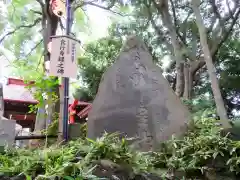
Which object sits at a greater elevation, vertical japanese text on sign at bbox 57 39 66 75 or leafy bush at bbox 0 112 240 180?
vertical japanese text on sign at bbox 57 39 66 75

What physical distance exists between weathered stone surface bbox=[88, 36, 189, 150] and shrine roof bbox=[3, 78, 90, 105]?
7.59 m

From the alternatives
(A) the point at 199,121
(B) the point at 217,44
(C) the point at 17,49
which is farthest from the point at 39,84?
(C) the point at 17,49

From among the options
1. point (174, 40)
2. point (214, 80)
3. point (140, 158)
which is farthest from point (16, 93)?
point (140, 158)

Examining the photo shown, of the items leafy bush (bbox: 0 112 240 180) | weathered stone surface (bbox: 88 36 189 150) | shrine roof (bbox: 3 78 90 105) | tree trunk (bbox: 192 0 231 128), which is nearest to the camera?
leafy bush (bbox: 0 112 240 180)

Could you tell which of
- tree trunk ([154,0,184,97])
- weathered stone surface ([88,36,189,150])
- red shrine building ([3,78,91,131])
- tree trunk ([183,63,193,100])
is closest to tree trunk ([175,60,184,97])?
tree trunk ([154,0,184,97])

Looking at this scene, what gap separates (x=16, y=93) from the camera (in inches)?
578

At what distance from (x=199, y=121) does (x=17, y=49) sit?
1296 centimetres

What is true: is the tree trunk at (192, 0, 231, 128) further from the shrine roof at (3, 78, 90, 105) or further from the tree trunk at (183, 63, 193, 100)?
the shrine roof at (3, 78, 90, 105)

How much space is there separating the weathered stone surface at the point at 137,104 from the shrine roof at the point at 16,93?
7.59m

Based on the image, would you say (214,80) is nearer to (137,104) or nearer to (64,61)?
(137,104)

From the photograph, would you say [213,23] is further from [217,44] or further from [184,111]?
[184,111]

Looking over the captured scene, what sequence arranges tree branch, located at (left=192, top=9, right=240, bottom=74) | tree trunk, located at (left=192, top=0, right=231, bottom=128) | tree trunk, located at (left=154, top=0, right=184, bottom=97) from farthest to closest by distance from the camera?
tree branch, located at (left=192, top=9, right=240, bottom=74)
tree trunk, located at (left=154, top=0, right=184, bottom=97)
tree trunk, located at (left=192, top=0, right=231, bottom=128)

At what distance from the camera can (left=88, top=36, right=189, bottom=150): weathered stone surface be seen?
463cm

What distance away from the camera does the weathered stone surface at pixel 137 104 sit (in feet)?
15.2
